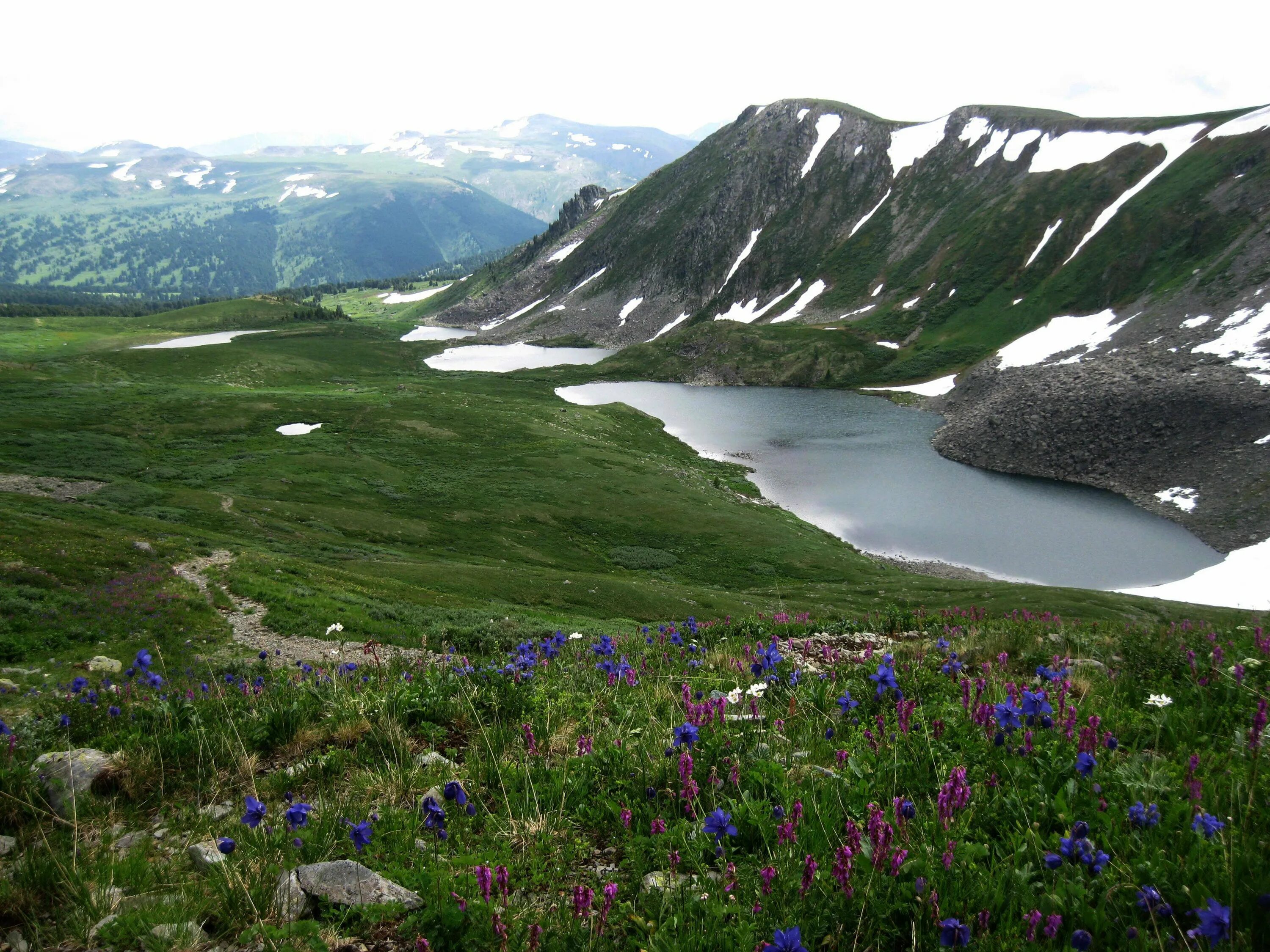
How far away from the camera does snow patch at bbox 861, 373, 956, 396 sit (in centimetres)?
12688

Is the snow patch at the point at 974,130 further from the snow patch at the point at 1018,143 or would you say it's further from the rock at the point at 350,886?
the rock at the point at 350,886

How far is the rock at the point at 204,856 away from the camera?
167 inches

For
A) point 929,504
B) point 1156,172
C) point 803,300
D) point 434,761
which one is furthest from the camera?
point 803,300

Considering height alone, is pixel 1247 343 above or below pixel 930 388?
above

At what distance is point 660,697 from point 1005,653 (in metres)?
4.60

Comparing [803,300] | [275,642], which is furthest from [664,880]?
[803,300]

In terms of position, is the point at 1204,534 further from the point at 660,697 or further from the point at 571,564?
the point at 660,697

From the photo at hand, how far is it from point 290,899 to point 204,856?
1.09 m

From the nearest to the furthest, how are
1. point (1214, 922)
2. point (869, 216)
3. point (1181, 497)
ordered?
point (1214, 922), point (1181, 497), point (869, 216)

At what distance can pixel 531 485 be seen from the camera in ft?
219

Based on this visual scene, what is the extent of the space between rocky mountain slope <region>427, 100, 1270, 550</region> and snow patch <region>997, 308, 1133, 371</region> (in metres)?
0.52

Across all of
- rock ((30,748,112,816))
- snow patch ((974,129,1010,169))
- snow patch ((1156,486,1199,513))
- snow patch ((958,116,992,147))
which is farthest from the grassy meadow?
snow patch ((958,116,992,147))

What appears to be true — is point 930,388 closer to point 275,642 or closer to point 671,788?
point 275,642

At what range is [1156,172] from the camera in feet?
463
